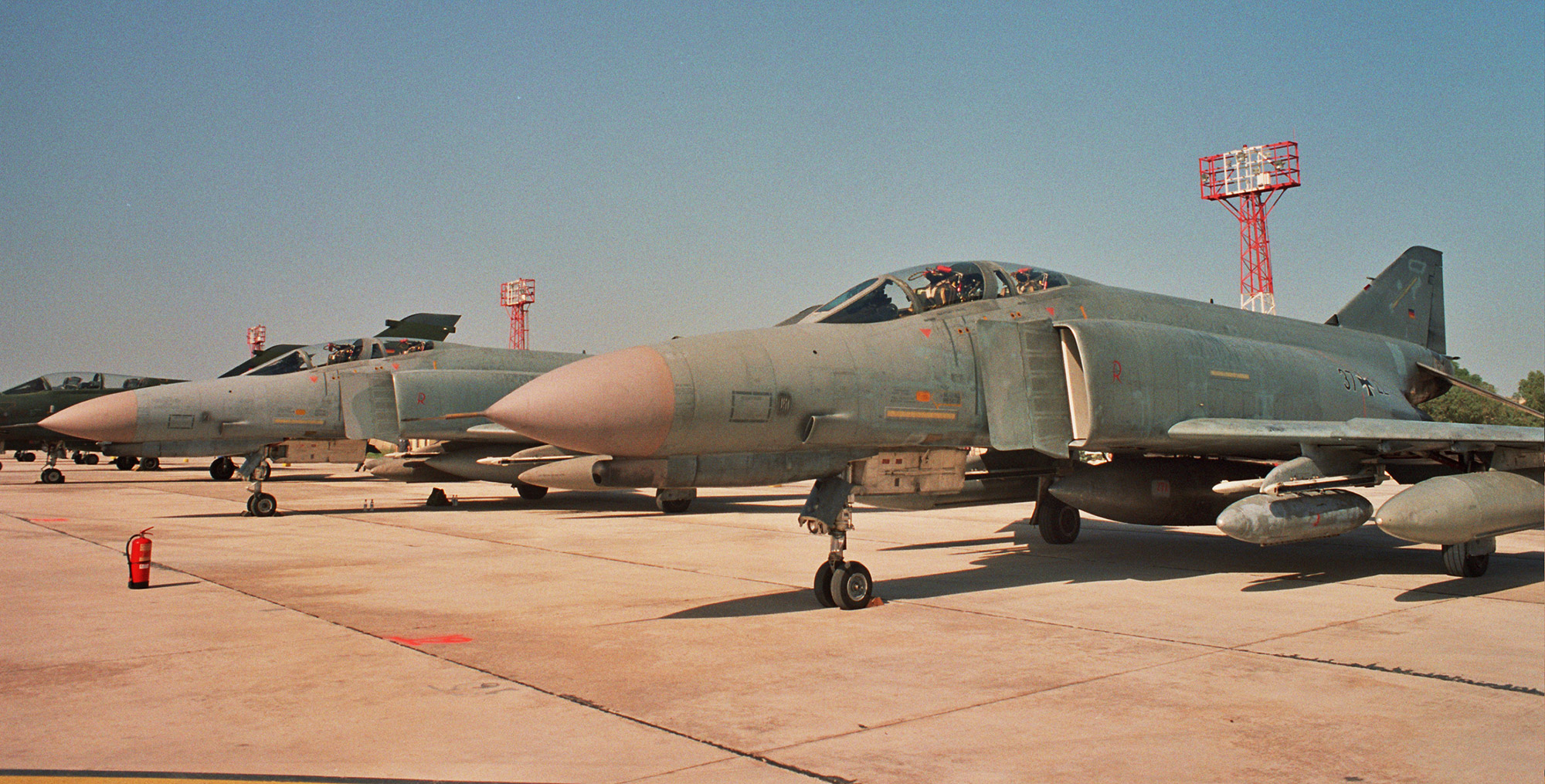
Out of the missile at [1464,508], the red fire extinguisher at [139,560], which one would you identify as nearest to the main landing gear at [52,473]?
the red fire extinguisher at [139,560]

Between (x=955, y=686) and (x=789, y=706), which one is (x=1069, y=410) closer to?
(x=955, y=686)

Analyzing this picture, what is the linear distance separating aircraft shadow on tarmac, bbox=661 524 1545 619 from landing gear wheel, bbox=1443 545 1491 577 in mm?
75

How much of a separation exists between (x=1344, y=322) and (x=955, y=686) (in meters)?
11.0

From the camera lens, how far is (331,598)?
7910mm

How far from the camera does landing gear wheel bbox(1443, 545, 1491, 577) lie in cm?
897

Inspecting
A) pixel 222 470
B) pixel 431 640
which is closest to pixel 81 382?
pixel 222 470

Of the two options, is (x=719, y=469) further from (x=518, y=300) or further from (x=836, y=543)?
(x=518, y=300)

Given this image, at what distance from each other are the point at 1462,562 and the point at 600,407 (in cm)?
796

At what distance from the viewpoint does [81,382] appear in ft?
91.6

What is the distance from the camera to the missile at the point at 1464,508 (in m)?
7.73

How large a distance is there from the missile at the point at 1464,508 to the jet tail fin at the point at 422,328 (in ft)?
Answer: 51.1

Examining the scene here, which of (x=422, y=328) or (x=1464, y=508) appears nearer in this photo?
(x=1464, y=508)

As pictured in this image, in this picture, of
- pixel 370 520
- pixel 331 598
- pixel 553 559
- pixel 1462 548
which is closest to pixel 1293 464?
pixel 1462 548

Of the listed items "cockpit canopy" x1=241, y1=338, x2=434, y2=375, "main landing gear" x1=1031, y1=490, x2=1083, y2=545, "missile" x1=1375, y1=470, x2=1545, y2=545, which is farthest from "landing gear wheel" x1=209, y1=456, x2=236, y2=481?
"missile" x1=1375, y1=470, x2=1545, y2=545
